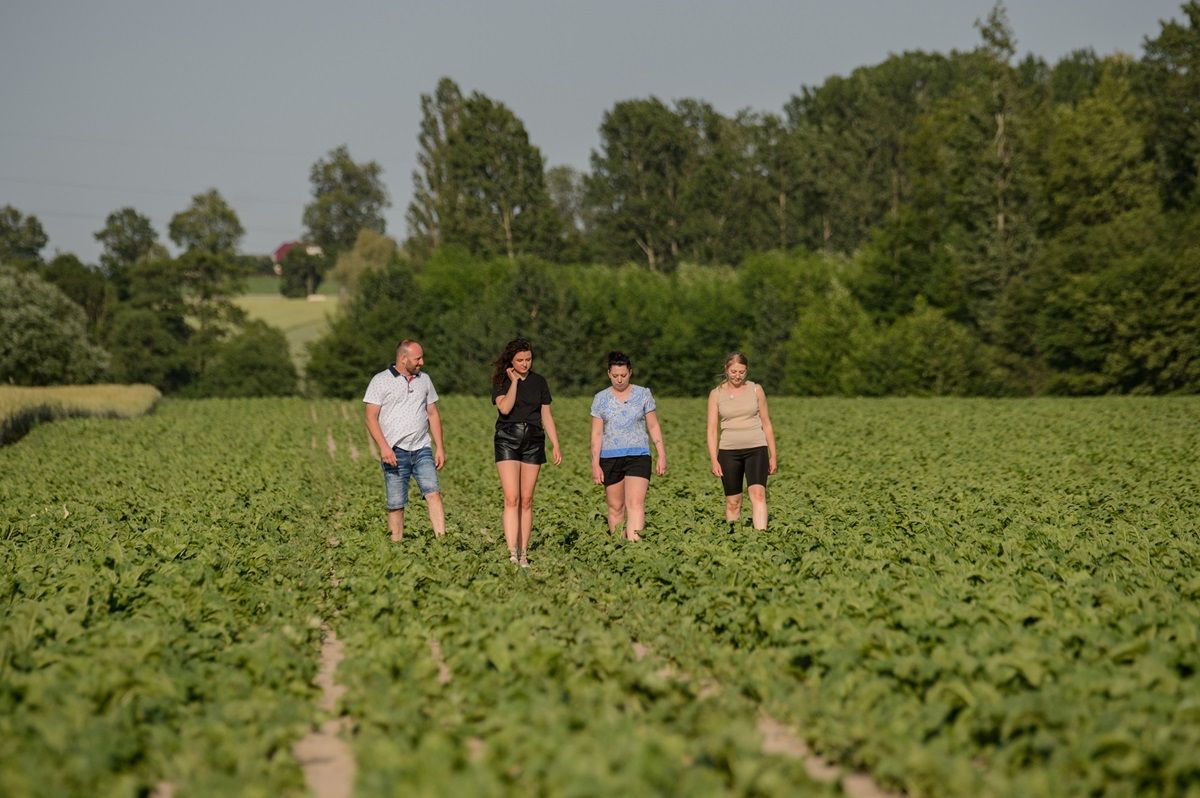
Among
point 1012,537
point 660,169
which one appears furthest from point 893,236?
point 1012,537

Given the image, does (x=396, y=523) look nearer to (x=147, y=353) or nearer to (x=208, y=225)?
(x=147, y=353)

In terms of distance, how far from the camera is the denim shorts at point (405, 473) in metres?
11.8

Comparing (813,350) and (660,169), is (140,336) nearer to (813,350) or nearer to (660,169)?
(660,169)

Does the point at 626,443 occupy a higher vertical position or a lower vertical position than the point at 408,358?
lower

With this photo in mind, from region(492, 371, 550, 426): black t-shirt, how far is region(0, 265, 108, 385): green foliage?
58.6m

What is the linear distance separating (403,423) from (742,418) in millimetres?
3261

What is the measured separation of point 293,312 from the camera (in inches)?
4825

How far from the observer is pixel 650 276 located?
8188 cm

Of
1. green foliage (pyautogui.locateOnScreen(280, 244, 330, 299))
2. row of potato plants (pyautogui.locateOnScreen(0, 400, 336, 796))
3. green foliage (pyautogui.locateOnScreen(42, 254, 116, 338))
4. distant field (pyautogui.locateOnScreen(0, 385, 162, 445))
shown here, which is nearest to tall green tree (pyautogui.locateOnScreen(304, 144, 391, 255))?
green foliage (pyautogui.locateOnScreen(280, 244, 330, 299))

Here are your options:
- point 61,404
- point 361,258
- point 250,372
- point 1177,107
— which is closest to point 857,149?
point 1177,107

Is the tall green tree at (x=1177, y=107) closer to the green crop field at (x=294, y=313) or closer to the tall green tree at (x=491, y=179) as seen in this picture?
the tall green tree at (x=491, y=179)

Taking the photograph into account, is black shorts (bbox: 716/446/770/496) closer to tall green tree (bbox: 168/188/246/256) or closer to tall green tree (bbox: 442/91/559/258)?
tall green tree (bbox: 442/91/559/258)

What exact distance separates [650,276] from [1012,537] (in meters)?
71.2

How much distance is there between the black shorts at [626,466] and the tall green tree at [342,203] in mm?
124145
